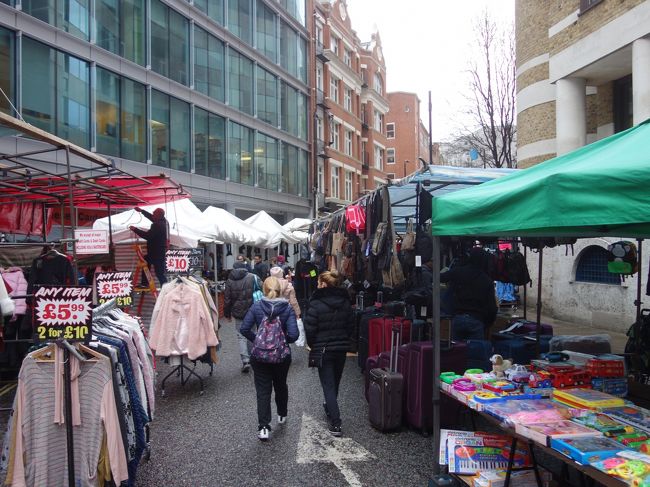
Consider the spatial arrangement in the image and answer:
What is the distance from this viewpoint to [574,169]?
3.20 meters

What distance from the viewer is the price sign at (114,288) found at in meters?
5.42

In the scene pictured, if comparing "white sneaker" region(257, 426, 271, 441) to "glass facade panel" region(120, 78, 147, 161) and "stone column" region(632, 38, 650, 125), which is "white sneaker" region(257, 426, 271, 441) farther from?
"glass facade panel" region(120, 78, 147, 161)

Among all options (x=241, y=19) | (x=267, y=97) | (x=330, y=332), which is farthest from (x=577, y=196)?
(x=267, y=97)

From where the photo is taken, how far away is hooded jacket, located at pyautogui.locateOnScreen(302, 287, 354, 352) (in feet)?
18.6

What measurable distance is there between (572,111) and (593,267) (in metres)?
4.10

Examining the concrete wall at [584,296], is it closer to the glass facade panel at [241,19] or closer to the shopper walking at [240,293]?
the shopper walking at [240,293]

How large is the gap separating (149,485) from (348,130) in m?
39.8

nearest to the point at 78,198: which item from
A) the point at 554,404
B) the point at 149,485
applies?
the point at 149,485

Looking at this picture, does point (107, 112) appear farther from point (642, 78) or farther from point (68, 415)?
point (68, 415)

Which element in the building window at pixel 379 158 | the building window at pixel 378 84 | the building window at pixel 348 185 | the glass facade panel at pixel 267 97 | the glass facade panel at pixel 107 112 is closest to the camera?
the glass facade panel at pixel 107 112

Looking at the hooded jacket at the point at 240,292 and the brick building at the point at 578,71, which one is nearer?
the hooded jacket at the point at 240,292

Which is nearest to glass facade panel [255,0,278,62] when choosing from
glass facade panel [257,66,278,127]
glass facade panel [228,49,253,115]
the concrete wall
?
glass facade panel [257,66,278,127]

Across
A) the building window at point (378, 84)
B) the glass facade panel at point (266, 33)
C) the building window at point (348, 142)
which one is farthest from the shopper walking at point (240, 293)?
the building window at point (378, 84)

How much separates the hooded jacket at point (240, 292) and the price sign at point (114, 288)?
3301 mm
